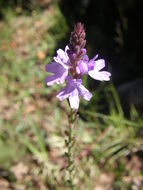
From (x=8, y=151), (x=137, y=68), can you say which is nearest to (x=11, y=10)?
(x=137, y=68)

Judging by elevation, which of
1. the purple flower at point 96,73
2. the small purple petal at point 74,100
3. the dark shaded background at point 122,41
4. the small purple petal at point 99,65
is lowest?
the small purple petal at point 74,100

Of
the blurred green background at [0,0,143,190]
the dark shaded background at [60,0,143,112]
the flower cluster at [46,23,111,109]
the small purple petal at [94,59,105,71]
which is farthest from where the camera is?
the dark shaded background at [60,0,143,112]

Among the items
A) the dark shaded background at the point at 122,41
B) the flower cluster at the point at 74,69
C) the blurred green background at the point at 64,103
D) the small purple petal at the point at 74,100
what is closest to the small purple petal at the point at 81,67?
the flower cluster at the point at 74,69

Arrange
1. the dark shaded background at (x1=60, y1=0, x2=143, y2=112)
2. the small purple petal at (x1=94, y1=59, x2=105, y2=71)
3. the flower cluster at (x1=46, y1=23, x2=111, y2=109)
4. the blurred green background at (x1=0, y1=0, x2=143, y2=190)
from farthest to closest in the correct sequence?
1. the dark shaded background at (x1=60, y1=0, x2=143, y2=112)
2. the blurred green background at (x1=0, y1=0, x2=143, y2=190)
3. the small purple petal at (x1=94, y1=59, x2=105, y2=71)
4. the flower cluster at (x1=46, y1=23, x2=111, y2=109)

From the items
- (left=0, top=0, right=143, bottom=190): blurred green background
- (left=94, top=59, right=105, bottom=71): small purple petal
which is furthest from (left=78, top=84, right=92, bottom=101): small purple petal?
(left=0, top=0, right=143, bottom=190): blurred green background

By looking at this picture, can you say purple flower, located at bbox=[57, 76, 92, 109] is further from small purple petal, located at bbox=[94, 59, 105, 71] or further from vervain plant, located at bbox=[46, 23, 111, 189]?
small purple petal, located at bbox=[94, 59, 105, 71]

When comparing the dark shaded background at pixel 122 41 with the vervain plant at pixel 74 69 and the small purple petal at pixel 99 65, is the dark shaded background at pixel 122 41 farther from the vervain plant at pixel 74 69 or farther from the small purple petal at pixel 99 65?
the vervain plant at pixel 74 69
